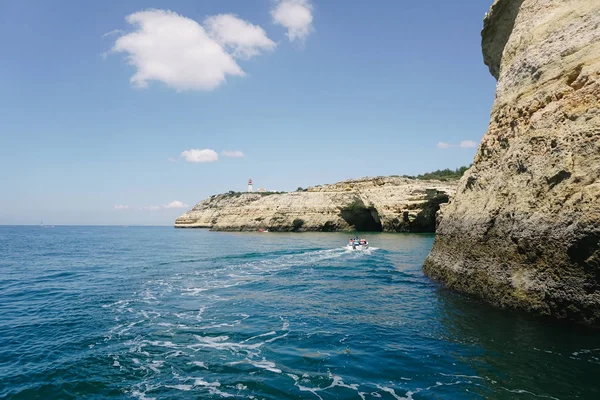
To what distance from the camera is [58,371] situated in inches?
352

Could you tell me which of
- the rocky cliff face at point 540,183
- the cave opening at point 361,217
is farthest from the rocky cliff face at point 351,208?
the rocky cliff face at point 540,183

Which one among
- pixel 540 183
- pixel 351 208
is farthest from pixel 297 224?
pixel 540 183

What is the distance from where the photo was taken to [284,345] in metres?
10.6

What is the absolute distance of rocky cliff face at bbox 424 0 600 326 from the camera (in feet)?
35.0

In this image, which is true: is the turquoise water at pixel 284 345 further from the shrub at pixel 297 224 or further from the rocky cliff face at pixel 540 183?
the shrub at pixel 297 224

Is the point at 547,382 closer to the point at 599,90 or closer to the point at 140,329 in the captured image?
the point at 599,90

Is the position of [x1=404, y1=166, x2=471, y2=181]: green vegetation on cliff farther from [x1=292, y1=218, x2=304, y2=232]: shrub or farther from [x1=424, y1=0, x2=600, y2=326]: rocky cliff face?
[x1=424, y1=0, x2=600, y2=326]: rocky cliff face

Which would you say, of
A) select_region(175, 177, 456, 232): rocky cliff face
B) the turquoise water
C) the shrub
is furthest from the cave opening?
the turquoise water

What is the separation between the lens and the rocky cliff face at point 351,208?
6169 cm

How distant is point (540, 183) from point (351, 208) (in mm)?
62487

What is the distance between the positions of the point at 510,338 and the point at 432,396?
442 centimetres

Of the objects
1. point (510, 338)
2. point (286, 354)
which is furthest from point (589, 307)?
point (286, 354)

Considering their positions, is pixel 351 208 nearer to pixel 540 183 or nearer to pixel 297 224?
pixel 297 224

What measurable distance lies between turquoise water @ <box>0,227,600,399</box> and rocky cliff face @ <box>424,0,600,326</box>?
1196mm
